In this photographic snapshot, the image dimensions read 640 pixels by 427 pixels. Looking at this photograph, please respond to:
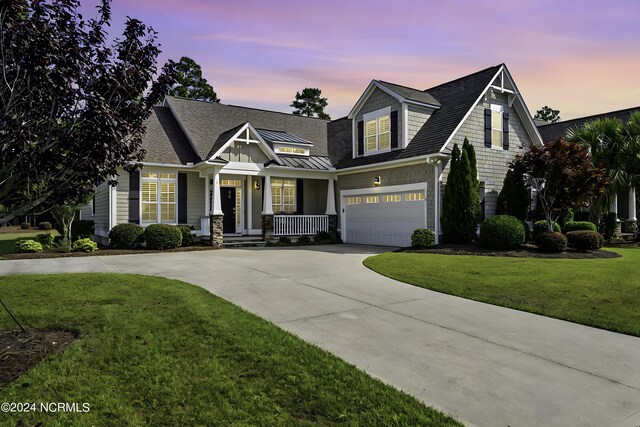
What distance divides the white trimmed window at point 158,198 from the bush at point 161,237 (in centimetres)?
124

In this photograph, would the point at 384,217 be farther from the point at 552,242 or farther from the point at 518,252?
the point at 552,242

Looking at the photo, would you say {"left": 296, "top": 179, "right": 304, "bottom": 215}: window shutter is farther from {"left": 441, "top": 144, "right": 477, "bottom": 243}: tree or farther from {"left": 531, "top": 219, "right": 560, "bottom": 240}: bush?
{"left": 531, "top": 219, "right": 560, "bottom": 240}: bush

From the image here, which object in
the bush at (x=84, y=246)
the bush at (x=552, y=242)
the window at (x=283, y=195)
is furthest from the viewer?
the window at (x=283, y=195)

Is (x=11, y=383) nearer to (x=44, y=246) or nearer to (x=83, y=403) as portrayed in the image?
(x=83, y=403)

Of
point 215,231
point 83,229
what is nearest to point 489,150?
point 215,231

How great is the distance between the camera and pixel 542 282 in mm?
8180

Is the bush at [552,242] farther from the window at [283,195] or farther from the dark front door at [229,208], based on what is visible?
the dark front door at [229,208]

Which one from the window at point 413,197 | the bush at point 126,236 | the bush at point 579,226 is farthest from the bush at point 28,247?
the bush at point 579,226

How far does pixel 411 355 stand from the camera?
4.27 m

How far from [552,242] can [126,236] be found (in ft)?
47.7

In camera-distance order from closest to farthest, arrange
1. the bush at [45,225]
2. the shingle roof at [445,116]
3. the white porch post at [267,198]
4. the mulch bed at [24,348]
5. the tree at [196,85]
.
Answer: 1. the mulch bed at [24,348]
2. the shingle roof at [445,116]
3. the white porch post at [267,198]
4. the bush at [45,225]
5. the tree at [196,85]

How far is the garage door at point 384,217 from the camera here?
610 inches

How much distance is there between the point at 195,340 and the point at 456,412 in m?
2.89

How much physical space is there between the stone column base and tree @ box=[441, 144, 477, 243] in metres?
8.73
